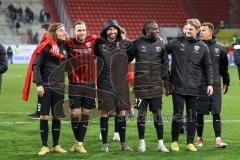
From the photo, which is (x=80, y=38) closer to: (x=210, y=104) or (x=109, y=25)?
(x=109, y=25)

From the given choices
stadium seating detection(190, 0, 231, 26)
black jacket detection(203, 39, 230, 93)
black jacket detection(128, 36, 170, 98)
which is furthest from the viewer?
stadium seating detection(190, 0, 231, 26)

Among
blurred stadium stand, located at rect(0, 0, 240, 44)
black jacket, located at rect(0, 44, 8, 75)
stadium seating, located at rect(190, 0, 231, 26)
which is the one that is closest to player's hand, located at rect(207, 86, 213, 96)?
black jacket, located at rect(0, 44, 8, 75)

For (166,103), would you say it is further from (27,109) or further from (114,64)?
(114,64)

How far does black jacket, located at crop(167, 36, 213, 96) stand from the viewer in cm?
881

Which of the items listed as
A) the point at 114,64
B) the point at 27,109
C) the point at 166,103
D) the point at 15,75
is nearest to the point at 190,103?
the point at 114,64

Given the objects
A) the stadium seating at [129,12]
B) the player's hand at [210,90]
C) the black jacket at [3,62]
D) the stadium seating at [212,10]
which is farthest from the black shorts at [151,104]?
the stadium seating at [212,10]

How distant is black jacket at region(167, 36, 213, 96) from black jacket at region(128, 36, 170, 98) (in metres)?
0.16

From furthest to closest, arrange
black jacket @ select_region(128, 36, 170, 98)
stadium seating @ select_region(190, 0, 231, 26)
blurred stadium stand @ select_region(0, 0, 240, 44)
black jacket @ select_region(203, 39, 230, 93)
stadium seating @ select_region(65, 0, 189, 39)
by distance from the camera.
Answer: stadium seating @ select_region(190, 0, 231, 26) → stadium seating @ select_region(65, 0, 189, 39) → blurred stadium stand @ select_region(0, 0, 240, 44) → black jacket @ select_region(203, 39, 230, 93) → black jacket @ select_region(128, 36, 170, 98)

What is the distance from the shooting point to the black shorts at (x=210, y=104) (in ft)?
30.7

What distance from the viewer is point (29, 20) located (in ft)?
134

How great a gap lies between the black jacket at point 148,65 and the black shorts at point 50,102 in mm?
1130

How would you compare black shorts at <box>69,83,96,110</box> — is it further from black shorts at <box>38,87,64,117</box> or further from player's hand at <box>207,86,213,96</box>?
player's hand at <box>207,86,213,96</box>

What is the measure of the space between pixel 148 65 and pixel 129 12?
35934 mm

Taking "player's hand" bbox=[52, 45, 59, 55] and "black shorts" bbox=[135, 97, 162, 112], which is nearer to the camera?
"player's hand" bbox=[52, 45, 59, 55]
